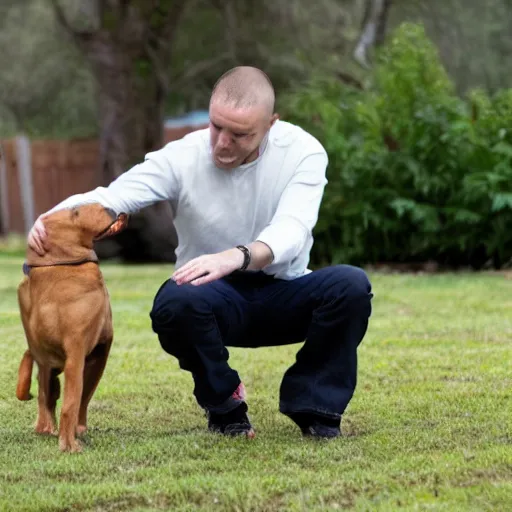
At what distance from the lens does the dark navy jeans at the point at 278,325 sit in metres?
4.39

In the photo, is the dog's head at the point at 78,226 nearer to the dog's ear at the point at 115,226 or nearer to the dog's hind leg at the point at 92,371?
the dog's ear at the point at 115,226

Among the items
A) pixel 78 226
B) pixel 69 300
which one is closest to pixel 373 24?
pixel 78 226

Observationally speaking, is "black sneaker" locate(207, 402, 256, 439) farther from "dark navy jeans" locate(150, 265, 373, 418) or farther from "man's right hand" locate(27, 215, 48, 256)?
"man's right hand" locate(27, 215, 48, 256)

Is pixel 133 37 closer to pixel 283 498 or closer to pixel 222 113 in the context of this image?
pixel 222 113

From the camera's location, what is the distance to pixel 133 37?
17.0m

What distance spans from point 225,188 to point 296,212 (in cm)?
34

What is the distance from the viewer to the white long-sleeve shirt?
4.56 m

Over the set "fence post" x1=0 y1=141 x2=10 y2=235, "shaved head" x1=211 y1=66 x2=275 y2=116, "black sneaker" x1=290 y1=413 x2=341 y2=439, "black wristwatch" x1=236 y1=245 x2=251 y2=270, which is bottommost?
"fence post" x1=0 y1=141 x2=10 y2=235

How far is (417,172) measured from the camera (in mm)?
12352

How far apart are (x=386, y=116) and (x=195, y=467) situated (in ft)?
31.6

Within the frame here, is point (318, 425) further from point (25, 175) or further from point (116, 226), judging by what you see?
point (25, 175)

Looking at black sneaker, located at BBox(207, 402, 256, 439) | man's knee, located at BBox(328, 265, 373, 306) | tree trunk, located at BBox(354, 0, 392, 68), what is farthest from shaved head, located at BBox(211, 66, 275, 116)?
tree trunk, located at BBox(354, 0, 392, 68)

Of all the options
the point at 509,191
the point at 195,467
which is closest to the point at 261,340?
the point at 195,467

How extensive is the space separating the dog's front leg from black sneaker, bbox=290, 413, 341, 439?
2.89 feet
